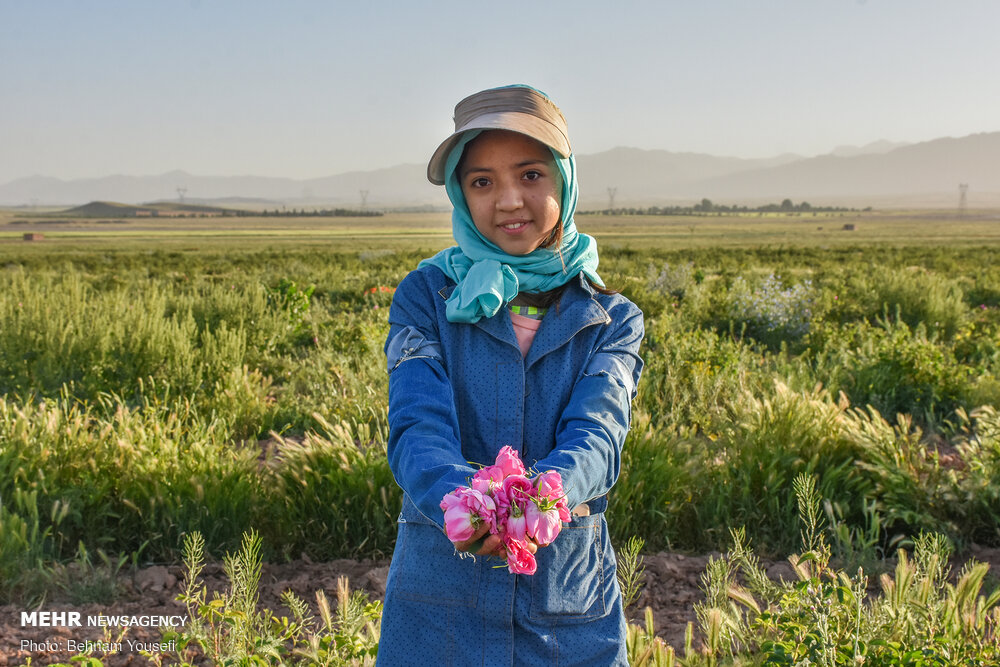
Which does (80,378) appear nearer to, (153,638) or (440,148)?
(153,638)

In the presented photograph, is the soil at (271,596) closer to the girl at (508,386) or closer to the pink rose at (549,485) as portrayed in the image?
the girl at (508,386)

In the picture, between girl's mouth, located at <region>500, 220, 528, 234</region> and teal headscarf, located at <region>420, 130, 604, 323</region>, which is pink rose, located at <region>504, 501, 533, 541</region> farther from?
girl's mouth, located at <region>500, 220, 528, 234</region>

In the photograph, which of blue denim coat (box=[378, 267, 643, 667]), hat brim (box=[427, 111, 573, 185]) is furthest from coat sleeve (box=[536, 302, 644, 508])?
hat brim (box=[427, 111, 573, 185])

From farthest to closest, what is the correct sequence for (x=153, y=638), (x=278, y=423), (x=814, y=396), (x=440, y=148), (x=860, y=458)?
(x=278, y=423)
(x=814, y=396)
(x=860, y=458)
(x=153, y=638)
(x=440, y=148)

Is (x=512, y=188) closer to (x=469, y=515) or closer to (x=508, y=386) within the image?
(x=508, y=386)

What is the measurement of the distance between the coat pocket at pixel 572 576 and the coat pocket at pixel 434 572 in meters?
0.13

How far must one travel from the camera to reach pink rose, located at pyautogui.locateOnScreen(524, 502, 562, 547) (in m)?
1.18

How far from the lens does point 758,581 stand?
232 cm

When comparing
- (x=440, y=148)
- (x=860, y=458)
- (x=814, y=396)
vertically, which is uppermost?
(x=440, y=148)

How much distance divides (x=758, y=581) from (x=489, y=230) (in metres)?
1.43

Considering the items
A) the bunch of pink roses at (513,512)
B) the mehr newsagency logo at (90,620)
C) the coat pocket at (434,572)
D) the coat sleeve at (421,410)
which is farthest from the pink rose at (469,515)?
the mehr newsagency logo at (90,620)

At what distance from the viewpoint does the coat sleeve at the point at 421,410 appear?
1.36 meters

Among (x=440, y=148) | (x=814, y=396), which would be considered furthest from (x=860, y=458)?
(x=440, y=148)

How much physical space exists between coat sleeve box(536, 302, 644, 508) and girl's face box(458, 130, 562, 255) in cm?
29
